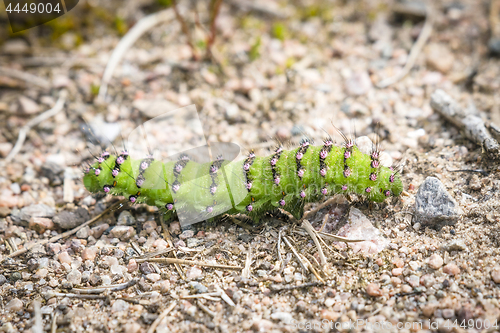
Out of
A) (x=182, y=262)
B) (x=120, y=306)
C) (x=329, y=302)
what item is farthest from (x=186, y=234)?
(x=329, y=302)

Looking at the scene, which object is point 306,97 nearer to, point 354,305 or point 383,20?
point 383,20

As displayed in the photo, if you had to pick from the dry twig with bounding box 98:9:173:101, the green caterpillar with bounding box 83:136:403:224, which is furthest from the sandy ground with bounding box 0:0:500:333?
the green caterpillar with bounding box 83:136:403:224

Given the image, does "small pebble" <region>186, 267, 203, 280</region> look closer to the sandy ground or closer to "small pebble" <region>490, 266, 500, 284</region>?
the sandy ground

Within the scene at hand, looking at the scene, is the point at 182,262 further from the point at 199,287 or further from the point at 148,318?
the point at 148,318

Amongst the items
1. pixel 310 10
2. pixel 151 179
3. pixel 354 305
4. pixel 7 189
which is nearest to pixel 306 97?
pixel 310 10

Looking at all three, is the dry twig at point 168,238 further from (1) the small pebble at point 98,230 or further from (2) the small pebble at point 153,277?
(1) the small pebble at point 98,230
